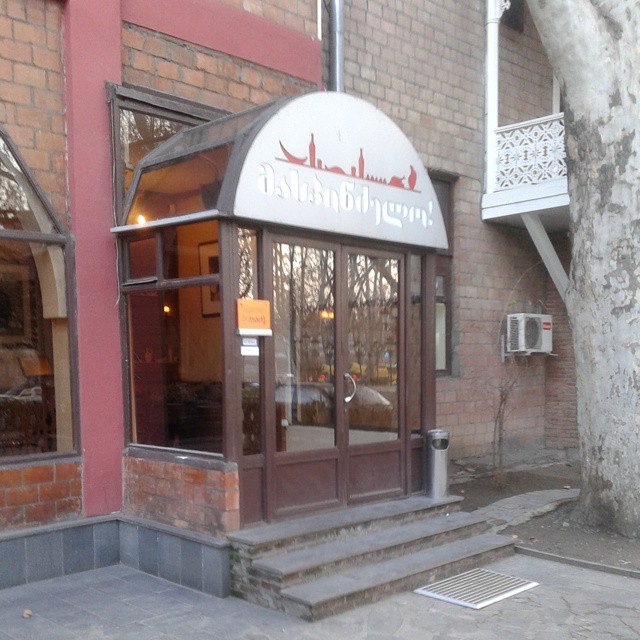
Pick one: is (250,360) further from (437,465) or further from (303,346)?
(437,465)

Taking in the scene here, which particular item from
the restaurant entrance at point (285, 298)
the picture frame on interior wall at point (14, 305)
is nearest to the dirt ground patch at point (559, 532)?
the restaurant entrance at point (285, 298)

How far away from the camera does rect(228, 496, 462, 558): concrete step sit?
512cm

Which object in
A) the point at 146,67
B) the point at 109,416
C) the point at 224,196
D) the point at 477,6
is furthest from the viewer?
the point at 477,6

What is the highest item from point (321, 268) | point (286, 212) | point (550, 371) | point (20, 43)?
point (20, 43)

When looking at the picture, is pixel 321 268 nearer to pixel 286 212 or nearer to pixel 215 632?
pixel 286 212

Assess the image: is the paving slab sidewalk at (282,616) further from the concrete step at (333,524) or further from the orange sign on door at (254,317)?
the orange sign on door at (254,317)

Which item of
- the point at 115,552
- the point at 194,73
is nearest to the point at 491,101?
the point at 194,73

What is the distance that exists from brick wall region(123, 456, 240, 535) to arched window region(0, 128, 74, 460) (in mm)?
629

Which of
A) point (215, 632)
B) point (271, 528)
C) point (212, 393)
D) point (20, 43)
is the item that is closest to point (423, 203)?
point (212, 393)

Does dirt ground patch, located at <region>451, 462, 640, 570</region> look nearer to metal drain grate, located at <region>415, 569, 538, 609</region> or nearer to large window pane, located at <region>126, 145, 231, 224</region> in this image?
metal drain grate, located at <region>415, 569, 538, 609</region>

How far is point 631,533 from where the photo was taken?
614cm

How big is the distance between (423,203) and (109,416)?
3436 mm

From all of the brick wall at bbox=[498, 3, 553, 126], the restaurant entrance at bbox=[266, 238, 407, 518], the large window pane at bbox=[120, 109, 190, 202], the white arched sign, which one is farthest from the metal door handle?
the brick wall at bbox=[498, 3, 553, 126]

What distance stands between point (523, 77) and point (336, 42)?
13.5 ft
